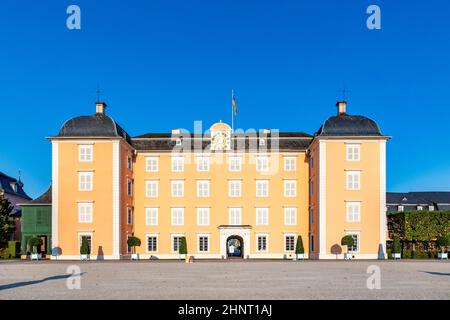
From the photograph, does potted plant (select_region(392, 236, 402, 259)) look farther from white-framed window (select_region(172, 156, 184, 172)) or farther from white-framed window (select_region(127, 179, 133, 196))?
white-framed window (select_region(127, 179, 133, 196))

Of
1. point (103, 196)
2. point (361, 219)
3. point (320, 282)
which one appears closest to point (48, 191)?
point (103, 196)

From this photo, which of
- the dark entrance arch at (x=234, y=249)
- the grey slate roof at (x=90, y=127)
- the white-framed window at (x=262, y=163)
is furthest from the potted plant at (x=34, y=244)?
the white-framed window at (x=262, y=163)

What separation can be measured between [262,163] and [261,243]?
761cm

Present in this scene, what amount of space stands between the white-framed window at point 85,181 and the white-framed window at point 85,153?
121cm

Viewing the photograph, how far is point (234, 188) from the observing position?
49.7 m

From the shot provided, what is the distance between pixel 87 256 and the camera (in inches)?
1695

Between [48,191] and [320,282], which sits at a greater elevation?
[48,191]

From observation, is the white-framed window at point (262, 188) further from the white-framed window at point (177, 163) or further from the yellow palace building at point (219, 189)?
the white-framed window at point (177, 163)

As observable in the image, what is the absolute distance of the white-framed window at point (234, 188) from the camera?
49.6 metres

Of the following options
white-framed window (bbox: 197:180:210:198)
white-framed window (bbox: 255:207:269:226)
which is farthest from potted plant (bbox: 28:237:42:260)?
white-framed window (bbox: 255:207:269:226)

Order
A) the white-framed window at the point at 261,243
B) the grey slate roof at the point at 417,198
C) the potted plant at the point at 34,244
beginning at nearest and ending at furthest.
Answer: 1. the potted plant at the point at 34,244
2. the white-framed window at the point at 261,243
3. the grey slate roof at the point at 417,198

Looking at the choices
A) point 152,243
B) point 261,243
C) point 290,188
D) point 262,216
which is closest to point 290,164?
point 290,188
